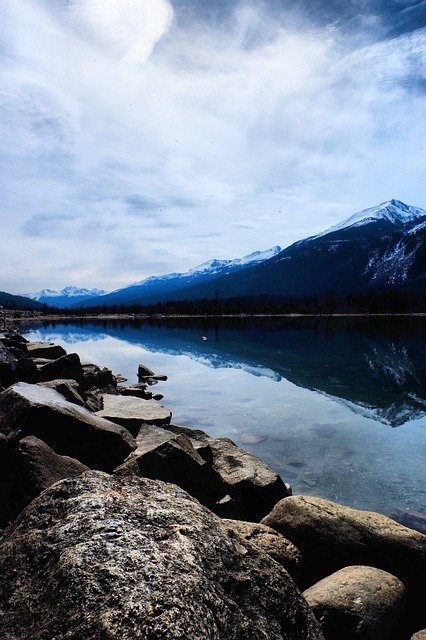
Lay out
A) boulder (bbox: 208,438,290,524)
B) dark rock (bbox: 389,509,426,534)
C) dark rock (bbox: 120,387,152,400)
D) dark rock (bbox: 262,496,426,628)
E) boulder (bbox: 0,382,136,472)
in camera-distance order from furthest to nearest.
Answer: dark rock (bbox: 120,387,152,400), dark rock (bbox: 389,509,426,534), boulder (bbox: 208,438,290,524), boulder (bbox: 0,382,136,472), dark rock (bbox: 262,496,426,628)

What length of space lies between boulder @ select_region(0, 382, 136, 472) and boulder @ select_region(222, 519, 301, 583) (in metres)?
3.57

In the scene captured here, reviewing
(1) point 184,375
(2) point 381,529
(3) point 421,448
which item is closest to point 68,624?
(2) point 381,529

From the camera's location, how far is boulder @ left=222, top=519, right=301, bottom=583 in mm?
5980

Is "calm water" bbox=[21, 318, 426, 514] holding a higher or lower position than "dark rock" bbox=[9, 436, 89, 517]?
lower

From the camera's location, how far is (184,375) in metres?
35.4

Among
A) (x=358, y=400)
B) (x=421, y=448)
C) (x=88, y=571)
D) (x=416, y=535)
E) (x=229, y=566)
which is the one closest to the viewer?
(x=88, y=571)

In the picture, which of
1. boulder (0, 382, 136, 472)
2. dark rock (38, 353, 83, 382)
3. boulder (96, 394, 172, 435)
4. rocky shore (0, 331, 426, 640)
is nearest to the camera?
rocky shore (0, 331, 426, 640)

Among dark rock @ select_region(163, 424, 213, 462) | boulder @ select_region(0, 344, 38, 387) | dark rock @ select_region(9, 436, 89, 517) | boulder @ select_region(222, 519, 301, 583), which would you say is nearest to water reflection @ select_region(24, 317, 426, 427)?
dark rock @ select_region(163, 424, 213, 462)

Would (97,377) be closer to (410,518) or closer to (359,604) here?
(410,518)

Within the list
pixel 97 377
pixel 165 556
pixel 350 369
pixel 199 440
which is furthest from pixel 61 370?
pixel 350 369

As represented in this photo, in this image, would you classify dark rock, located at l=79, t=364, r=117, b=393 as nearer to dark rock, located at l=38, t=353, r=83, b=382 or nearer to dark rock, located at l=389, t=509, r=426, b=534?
dark rock, located at l=38, t=353, r=83, b=382

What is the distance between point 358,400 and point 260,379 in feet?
27.3

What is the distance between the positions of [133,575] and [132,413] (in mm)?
10006

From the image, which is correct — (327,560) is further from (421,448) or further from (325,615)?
(421,448)
